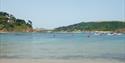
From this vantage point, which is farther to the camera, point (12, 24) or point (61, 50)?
point (12, 24)

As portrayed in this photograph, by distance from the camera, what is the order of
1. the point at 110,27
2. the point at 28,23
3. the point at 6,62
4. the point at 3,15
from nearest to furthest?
the point at 6,62
the point at 3,15
the point at 28,23
the point at 110,27

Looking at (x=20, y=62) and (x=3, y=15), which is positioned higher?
(x=3, y=15)

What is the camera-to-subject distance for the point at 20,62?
745 inches

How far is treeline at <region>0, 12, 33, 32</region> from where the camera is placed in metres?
145

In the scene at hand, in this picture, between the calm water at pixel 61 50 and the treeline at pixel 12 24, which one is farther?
the treeline at pixel 12 24

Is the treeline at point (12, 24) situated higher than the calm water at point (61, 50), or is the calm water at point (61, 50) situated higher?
the treeline at point (12, 24)

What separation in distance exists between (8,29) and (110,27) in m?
65.0

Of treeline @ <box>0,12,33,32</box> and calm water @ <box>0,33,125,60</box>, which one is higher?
treeline @ <box>0,12,33,32</box>

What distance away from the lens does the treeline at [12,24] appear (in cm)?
14500

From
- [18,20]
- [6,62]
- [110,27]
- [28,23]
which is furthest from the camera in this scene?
[110,27]

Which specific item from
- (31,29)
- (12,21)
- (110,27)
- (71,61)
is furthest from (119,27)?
(71,61)

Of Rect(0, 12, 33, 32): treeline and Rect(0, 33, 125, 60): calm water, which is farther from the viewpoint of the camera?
Rect(0, 12, 33, 32): treeline

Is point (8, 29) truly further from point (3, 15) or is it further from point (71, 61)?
point (71, 61)

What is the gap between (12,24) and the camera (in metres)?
157
